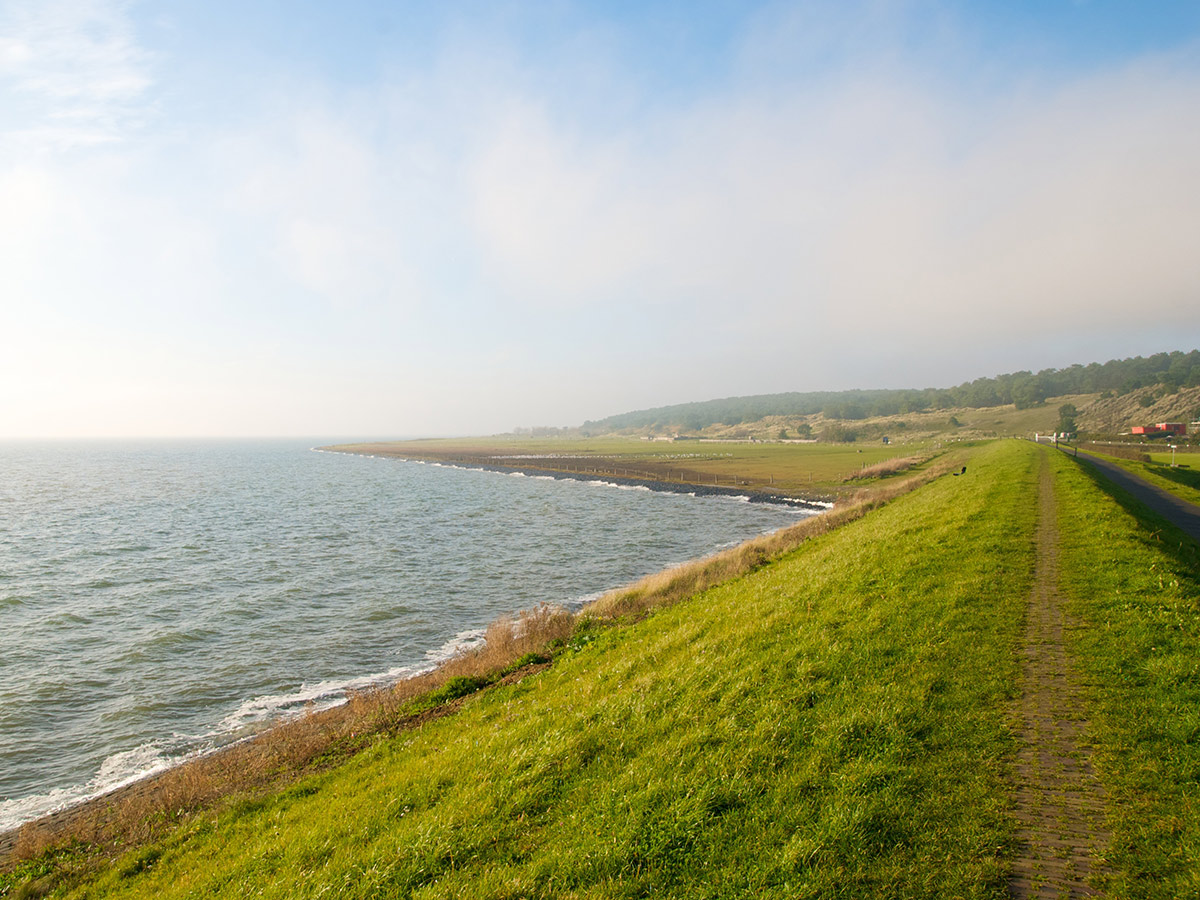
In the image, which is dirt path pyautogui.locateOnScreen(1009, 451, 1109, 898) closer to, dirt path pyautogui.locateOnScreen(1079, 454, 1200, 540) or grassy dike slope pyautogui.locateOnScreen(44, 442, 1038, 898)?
grassy dike slope pyautogui.locateOnScreen(44, 442, 1038, 898)

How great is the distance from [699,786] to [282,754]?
420 inches

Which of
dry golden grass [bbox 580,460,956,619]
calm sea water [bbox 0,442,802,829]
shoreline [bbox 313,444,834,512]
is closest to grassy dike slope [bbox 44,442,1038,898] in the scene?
dry golden grass [bbox 580,460,956,619]

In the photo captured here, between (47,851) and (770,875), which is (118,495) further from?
(770,875)

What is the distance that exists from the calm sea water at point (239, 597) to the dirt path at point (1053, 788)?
19.3 metres

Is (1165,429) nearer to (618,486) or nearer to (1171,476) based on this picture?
(1171,476)

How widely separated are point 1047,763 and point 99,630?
114 feet

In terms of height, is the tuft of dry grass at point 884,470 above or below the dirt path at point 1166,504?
below

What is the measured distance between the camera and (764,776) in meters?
7.65

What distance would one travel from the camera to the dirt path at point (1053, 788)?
5.81m

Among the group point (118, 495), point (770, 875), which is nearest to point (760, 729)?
point (770, 875)

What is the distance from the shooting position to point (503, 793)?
8266mm

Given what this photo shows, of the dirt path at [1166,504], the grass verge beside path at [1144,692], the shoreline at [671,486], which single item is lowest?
the shoreline at [671,486]

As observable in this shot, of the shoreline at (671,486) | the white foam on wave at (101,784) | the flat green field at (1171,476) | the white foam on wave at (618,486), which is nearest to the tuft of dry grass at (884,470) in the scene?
the shoreline at (671,486)

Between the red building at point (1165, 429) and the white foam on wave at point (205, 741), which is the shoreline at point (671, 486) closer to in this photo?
the white foam on wave at point (205, 741)
